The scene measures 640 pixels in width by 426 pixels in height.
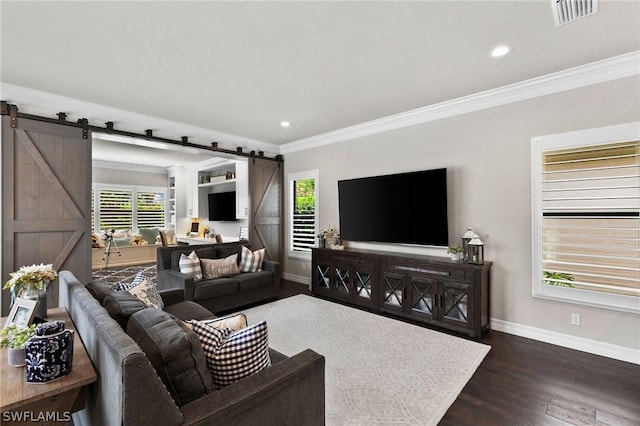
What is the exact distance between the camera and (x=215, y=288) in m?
3.97

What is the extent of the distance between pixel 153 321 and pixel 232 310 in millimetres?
2959

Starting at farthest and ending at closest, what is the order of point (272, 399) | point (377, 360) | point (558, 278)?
point (558, 278) < point (377, 360) < point (272, 399)

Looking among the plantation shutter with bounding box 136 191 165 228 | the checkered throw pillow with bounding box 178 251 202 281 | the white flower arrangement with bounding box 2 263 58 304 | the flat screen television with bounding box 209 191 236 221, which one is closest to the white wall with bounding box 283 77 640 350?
the checkered throw pillow with bounding box 178 251 202 281

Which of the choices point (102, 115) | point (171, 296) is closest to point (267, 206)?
point (102, 115)

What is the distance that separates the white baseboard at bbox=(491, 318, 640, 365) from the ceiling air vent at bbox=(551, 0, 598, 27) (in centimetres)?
290

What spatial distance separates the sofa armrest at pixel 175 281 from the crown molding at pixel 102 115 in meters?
2.12

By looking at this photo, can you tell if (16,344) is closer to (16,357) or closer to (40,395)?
(16,357)

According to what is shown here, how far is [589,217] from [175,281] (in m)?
4.68

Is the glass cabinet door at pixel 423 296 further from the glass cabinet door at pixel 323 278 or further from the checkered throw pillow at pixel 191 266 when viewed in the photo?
the checkered throw pillow at pixel 191 266

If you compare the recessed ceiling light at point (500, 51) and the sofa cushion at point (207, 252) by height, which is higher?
the recessed ceiling light at point (500, 51)

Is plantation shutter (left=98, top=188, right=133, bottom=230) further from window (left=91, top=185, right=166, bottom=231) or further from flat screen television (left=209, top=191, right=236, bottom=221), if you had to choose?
flat screen television (left=209, top=191, right=236, bottom=221)

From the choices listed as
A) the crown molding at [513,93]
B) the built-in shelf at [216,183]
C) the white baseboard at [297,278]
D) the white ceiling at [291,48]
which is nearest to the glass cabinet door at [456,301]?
the crown molding at [513,93]

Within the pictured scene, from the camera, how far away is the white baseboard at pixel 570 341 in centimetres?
280

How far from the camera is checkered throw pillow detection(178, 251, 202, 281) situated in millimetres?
4043
